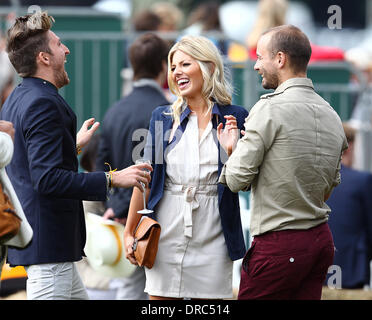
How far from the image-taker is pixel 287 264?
4137 millimetres

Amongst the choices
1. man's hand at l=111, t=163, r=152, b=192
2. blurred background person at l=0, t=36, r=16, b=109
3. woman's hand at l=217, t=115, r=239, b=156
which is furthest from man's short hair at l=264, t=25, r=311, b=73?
blurred background person at l=0, t=36, r=16, b=109

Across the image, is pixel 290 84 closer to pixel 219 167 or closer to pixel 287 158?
pixel 287 158

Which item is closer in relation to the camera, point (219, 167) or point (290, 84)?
point (290, 84)

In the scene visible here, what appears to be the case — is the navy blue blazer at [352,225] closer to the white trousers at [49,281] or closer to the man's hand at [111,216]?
the man's hand at [111,216]

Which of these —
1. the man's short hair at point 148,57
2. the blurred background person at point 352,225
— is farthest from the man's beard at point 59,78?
the blurred background person at point 352,225

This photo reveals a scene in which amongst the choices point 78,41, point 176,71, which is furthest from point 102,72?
point 176,71

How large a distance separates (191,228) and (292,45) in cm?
109

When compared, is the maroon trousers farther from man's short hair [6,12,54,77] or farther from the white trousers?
man's short hair [6,12,54,77]

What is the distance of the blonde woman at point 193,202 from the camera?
4.49 metres

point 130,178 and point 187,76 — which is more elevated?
point 187,76

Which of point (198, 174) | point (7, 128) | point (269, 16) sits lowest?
point (198, 174)

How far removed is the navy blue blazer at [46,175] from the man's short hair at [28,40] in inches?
3.4

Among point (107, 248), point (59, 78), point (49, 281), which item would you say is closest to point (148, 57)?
point (107, 248)

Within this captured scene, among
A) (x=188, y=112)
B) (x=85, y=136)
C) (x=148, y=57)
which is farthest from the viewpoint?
(x=148, y=57)
